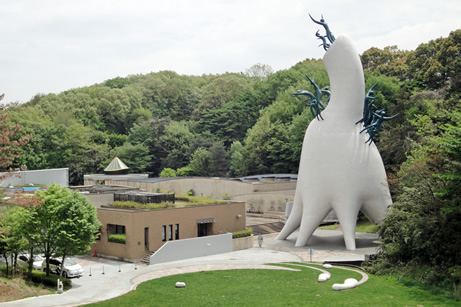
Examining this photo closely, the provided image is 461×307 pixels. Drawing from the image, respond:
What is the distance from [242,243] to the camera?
34.3m

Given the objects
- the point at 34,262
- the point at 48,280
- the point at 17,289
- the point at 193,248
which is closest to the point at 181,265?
the point at 193,248

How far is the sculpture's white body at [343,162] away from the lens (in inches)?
1276

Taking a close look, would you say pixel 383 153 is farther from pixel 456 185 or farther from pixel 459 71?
pixel 456 185

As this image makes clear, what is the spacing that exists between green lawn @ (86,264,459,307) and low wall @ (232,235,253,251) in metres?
7.96

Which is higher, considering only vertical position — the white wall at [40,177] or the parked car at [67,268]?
the white wall at [40,177]

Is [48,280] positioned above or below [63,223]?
below

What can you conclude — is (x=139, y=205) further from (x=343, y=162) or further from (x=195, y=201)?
(x=343, y=162)

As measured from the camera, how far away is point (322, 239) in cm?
3622

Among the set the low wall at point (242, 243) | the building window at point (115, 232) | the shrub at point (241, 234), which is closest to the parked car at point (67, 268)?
the building window at point (115, 232)

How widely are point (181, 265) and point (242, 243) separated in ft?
20.5

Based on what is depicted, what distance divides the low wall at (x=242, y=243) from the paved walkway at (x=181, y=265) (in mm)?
504

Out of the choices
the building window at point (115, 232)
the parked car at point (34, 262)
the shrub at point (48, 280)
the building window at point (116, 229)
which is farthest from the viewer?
the building window at point (116, 229)

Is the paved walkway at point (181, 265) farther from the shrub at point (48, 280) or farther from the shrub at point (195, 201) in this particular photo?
the shrub at point (195, 201)

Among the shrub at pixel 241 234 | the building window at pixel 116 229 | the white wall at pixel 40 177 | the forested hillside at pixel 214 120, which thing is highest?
the forested hillside at pixel 214 120
